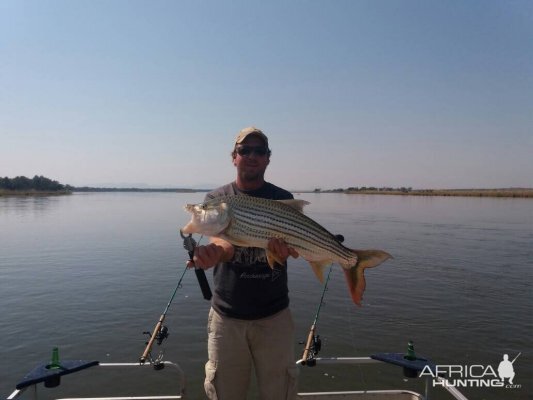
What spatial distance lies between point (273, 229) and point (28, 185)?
160m

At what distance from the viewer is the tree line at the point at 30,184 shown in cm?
13288

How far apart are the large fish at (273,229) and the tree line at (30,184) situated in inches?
5998

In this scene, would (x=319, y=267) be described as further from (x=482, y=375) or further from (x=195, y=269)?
(x=482, y=375)

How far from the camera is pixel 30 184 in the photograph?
465 feet

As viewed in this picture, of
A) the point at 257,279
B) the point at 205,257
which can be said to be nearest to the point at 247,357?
the point at 257,279

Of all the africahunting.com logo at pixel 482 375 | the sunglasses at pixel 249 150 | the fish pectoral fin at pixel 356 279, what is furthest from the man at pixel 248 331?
the africahunting.com logo at pixel 482 375

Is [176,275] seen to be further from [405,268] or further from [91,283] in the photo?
[405,268]

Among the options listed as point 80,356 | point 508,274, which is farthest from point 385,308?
point 80,356

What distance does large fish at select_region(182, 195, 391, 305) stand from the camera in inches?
183

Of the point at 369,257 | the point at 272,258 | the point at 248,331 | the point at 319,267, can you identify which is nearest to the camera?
the point at 272,258

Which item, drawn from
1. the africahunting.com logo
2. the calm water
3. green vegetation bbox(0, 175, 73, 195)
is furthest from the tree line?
the africahunting.com logo

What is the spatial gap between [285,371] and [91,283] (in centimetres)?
1459

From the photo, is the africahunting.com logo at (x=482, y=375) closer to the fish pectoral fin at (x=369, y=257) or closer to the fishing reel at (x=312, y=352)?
the fishing reel at (x=312, y=352)

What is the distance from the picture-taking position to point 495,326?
42.6 feet
